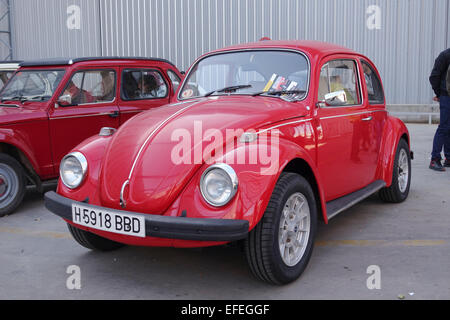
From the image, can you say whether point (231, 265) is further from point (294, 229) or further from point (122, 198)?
point (122, 198)

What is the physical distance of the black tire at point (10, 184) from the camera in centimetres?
544

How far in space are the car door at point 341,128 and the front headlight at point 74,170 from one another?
184 centimetres

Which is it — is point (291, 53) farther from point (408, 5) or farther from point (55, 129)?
point (408, 5)

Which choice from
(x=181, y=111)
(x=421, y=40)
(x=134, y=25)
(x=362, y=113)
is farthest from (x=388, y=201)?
(x=134, y=25)

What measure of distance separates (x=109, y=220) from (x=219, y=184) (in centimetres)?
75

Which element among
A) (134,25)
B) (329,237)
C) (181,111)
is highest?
(134,25)

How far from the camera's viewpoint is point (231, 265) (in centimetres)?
384

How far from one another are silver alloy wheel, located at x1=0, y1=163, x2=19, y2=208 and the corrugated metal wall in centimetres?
966

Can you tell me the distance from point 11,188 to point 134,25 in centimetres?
1077

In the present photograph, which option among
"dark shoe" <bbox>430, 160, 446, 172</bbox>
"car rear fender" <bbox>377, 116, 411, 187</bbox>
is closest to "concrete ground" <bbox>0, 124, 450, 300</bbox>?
"car rear fender" <bbox>377, 116, 411, 187</bbox>

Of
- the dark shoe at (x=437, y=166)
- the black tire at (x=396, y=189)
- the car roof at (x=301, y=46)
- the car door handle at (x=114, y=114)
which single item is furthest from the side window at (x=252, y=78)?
the dark shoe at (x=437, y=166)

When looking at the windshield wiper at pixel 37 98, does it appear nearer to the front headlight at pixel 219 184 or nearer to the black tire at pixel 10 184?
the black tire at pixel 10 184

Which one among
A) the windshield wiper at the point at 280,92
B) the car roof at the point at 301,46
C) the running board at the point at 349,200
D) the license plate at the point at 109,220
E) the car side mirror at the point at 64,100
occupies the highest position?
the car roof at the point at 301,46

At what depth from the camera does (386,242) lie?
434 centimetres
